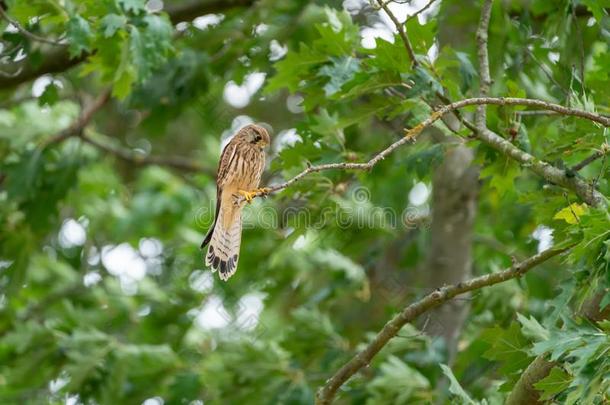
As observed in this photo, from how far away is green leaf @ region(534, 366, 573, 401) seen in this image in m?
4.30

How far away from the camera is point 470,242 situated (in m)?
7.73

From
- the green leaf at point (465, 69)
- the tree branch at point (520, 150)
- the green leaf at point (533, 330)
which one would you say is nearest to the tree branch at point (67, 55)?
the green leaf at point (465, 69)

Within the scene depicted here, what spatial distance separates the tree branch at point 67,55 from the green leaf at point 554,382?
364cm

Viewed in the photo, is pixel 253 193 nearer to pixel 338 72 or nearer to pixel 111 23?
pixel 338 72

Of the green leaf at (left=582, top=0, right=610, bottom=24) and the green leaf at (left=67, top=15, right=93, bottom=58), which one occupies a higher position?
the green leaf at (left=582, top=0, right=610, bottom=24)

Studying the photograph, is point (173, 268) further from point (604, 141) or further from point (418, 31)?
point (604, 141)

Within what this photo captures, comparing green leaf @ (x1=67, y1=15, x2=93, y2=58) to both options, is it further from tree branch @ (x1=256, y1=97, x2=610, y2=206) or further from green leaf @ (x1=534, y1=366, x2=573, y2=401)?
green leaf @ (x1=534, y1=366, x2=573, y2=401)

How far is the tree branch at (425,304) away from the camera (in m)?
4.65

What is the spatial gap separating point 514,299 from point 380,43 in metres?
2.61

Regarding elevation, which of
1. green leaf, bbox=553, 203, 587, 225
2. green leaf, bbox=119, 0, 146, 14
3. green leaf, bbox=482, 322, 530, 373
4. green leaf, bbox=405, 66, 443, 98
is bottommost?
green leaf, bbox=482, 322, 530, 373

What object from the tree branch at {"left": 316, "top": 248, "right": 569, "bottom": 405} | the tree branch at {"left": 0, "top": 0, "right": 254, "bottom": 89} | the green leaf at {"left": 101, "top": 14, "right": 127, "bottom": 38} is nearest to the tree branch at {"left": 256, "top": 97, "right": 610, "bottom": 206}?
the tree branch at {"left": 316, "top": 248, "right": 569, "bottom": 405}

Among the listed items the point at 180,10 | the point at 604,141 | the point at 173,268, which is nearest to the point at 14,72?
the point at 180,10

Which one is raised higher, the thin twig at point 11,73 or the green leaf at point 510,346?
the green leaf at point 510,346

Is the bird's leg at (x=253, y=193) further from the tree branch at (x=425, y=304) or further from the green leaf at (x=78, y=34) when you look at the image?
the green leaf at (x=78, y=34)
